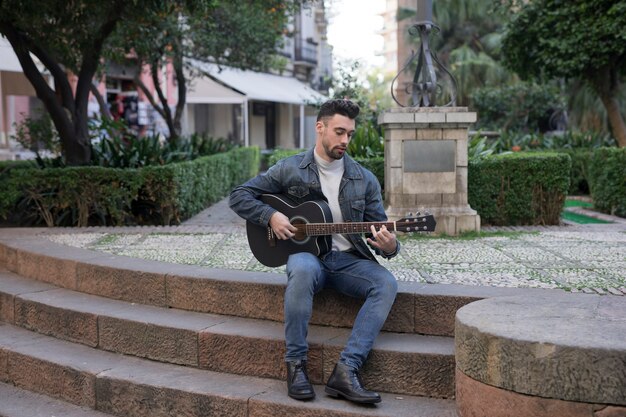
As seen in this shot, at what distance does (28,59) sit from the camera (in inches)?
445

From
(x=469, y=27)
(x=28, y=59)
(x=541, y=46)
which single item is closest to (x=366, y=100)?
(x=541, y=46)

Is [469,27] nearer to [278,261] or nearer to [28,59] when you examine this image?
[28,59]

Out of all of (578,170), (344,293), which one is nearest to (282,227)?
(344,293)

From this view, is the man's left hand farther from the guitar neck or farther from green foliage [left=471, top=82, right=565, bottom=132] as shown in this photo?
green foliage [left=471, top=82, right=565, bottom=132]

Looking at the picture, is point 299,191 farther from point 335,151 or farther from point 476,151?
point 476,151

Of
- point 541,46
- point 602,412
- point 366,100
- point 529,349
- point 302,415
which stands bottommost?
point 302,415

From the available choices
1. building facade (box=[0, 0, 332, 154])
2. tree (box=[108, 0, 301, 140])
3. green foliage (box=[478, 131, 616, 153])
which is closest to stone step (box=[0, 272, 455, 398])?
tree (box=[108, 0, 301, 140])

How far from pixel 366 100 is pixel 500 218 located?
26.8ft

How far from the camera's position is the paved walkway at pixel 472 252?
5.75m

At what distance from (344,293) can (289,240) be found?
463 millimetres

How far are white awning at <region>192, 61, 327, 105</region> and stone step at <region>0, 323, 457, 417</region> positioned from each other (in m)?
18.3

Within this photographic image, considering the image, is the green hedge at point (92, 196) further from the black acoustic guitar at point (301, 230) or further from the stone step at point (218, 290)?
the black acoustic guitar at point (301, 230)

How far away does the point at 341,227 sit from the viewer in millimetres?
4582

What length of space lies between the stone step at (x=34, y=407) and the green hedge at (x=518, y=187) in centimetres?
605
